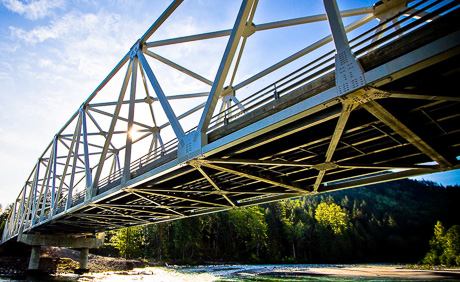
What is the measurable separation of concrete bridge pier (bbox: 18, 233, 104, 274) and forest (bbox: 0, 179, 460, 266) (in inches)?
908

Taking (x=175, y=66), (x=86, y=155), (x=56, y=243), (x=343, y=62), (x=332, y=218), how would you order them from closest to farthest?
(x=343, y=62) → (x=175, y=66) → (x=86, y=155) → (x=56, y=243) → (x=332, y=218)

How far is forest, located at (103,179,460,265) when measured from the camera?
221ft

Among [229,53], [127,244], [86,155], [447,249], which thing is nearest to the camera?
[229,53]

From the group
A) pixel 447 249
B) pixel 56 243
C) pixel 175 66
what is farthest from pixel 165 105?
pixel 447 249

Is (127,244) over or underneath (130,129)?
underneath

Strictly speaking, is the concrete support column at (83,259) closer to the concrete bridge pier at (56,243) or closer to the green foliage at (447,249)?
the concrete bridge pier at (56,243)

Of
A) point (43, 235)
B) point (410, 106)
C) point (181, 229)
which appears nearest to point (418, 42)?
point (410, 106)

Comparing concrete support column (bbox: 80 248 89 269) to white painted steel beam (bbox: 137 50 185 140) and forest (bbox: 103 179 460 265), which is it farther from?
white painted steel beam (bbox: 137 50 185 140)

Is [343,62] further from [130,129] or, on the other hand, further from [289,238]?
[289,238]

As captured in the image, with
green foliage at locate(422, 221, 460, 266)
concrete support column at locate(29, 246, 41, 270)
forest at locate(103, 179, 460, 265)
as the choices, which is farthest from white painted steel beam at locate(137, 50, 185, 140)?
green foliage at locate(422, 221, 460, 266)

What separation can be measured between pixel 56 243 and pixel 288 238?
71.1 meters

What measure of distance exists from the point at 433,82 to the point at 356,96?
2203 millimetres

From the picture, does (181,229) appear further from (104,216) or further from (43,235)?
(104,216)

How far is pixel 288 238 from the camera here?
92.3m
